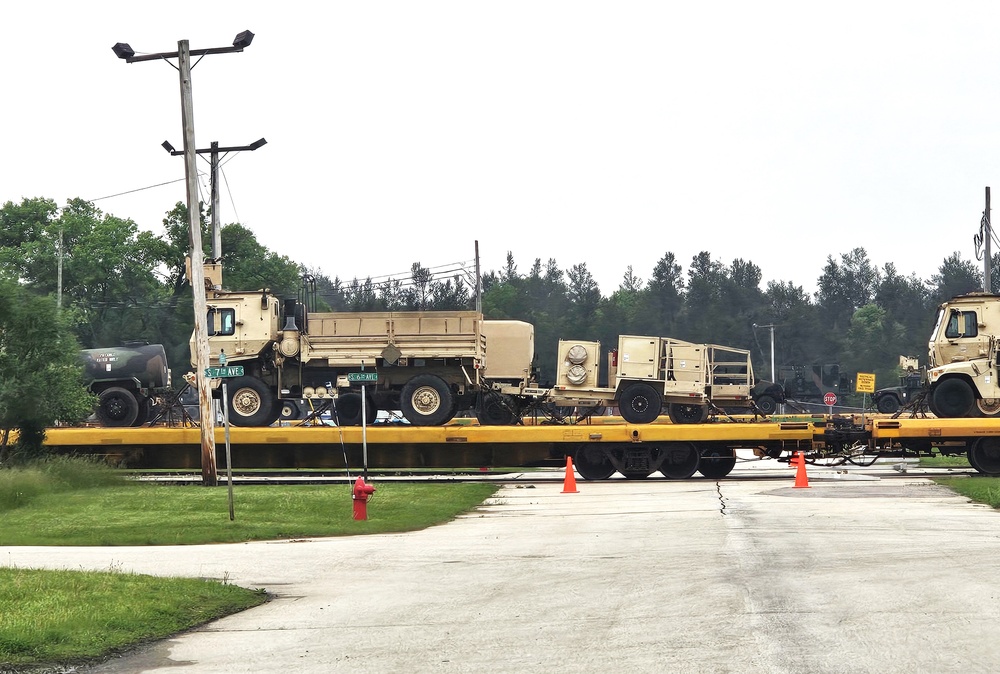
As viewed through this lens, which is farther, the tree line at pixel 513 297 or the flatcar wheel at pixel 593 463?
the tree line at pixel 513 297

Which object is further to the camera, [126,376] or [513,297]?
[513,297]

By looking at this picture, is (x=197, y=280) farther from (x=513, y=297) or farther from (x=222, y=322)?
(x=513, y=297)

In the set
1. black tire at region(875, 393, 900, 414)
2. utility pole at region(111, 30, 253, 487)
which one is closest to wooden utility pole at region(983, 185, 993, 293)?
black tire at region(875, 393, 900, 414)

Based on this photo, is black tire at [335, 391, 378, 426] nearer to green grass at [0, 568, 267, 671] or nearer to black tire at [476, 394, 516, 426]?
black tire at [476, 394, 516, 426]

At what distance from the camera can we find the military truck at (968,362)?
29.9 m

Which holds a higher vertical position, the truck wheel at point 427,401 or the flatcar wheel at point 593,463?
the truck wheel at point 427,401

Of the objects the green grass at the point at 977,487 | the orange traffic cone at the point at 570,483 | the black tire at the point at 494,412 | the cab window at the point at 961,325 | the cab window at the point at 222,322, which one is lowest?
the green grass at the point at 977,487

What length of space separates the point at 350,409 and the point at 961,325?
14.3m

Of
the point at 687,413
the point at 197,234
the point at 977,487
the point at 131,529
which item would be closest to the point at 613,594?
the point at 131,529

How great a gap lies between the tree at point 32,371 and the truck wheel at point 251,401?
11.6ft

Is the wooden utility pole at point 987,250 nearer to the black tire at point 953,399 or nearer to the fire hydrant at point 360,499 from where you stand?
the black tire at point 953,399

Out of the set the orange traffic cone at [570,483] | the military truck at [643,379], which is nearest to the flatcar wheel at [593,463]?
the military truck at [643,379]

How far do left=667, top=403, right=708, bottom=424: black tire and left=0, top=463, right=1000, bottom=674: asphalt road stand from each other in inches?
493

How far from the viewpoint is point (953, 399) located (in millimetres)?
30203
